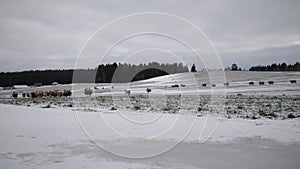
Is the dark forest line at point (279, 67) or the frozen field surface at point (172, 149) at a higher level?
the dark forest line at point (279, 67)

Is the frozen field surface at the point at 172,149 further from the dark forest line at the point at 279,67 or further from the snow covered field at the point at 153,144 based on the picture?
the dark forest line at the point at 279,67

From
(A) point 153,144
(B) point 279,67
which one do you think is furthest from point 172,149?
(B) point 279,67

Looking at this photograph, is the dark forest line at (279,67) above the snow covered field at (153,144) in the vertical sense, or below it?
above

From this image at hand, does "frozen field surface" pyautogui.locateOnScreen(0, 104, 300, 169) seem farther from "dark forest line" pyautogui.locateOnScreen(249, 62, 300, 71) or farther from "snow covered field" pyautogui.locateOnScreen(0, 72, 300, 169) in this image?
"dark forest line" pyautogui.locateOnScreen(249, 62, 300, 71)

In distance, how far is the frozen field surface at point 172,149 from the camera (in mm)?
6121

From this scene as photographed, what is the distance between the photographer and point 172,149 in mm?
7504

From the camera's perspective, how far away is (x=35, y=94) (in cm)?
3994

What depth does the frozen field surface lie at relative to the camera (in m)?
6.12

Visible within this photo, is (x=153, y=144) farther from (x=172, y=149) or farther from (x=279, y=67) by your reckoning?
(x=279, y=67)

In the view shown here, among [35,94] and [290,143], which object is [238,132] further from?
[35,94]

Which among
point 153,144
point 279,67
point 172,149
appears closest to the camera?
point 172,149

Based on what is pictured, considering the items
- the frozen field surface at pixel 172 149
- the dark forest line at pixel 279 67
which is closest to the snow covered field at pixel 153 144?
the frozen field surface at pixel 172 149

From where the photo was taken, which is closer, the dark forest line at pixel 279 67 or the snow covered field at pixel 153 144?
the snow covered field at pixel 153 144

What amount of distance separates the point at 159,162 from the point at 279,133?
539 cm
